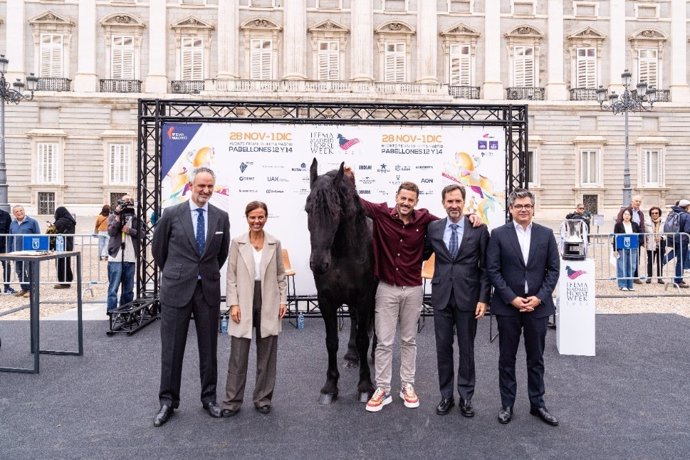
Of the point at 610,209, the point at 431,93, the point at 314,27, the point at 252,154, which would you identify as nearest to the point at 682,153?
the point at 610,209

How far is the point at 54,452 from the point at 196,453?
39.7 inches

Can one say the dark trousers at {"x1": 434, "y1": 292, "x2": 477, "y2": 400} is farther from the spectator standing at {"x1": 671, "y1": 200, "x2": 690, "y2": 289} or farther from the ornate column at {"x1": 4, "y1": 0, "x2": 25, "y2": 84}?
the ornate column at {"x1": 4, "y1": 0, "x2": 25, "y2": 84}

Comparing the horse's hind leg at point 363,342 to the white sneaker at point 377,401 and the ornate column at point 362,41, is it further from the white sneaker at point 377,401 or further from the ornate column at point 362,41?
the ornate column at point 362,41

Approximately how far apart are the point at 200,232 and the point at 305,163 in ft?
12.7

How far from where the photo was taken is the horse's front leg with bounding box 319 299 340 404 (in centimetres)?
425

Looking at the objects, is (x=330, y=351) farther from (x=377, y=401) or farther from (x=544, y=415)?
(x=544, y=415)

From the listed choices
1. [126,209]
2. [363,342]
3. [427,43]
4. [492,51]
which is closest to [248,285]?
[363,342]

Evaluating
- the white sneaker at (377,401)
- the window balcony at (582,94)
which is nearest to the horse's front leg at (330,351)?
the white sneaker at (377,401)

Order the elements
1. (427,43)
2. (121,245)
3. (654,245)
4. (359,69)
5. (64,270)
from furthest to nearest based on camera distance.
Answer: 1. (427,43)
2. (359,69)
3. (64,270)
4. (654,245)
5. (121,245)

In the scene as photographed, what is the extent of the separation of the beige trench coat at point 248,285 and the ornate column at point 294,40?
951 inches

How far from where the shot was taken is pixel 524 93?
27625 millimetres

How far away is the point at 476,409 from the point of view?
412 centimetres

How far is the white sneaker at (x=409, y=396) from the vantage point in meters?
4.11

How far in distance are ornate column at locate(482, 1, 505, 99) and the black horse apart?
83.6 feet
